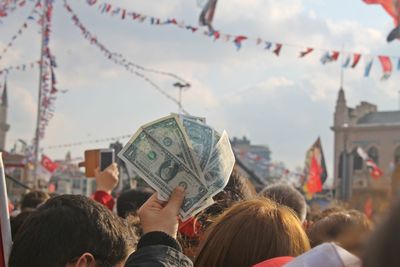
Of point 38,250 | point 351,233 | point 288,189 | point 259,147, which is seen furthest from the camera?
point 259,147

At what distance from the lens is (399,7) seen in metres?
6.27

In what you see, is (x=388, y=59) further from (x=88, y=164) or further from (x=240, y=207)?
(x=240, y=207)

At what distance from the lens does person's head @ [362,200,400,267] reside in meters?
0.71

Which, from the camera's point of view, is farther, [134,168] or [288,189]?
[288,189]

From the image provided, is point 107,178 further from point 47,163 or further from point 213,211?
point 47,163

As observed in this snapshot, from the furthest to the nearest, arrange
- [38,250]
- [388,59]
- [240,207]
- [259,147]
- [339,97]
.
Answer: [259,147] → [339,97] → [388,59] → [240,207] → [38,250]

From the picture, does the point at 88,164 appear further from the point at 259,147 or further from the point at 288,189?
the point at 259,147

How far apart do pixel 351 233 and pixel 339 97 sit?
200ft

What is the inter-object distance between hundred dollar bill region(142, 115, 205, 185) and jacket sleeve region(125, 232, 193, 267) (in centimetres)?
23

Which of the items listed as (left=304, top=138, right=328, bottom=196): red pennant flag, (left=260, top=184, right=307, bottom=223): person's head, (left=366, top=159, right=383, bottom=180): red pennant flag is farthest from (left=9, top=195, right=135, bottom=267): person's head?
(left=304, top=138, right=328, bottom=196): red pennant flag

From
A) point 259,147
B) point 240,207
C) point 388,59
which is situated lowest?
point 259,147

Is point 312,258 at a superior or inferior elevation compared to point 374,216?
inferior

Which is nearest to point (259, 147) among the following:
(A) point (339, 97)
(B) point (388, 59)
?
(A) point (339, 97)

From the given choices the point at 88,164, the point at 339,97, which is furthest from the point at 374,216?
the point at 339,97
